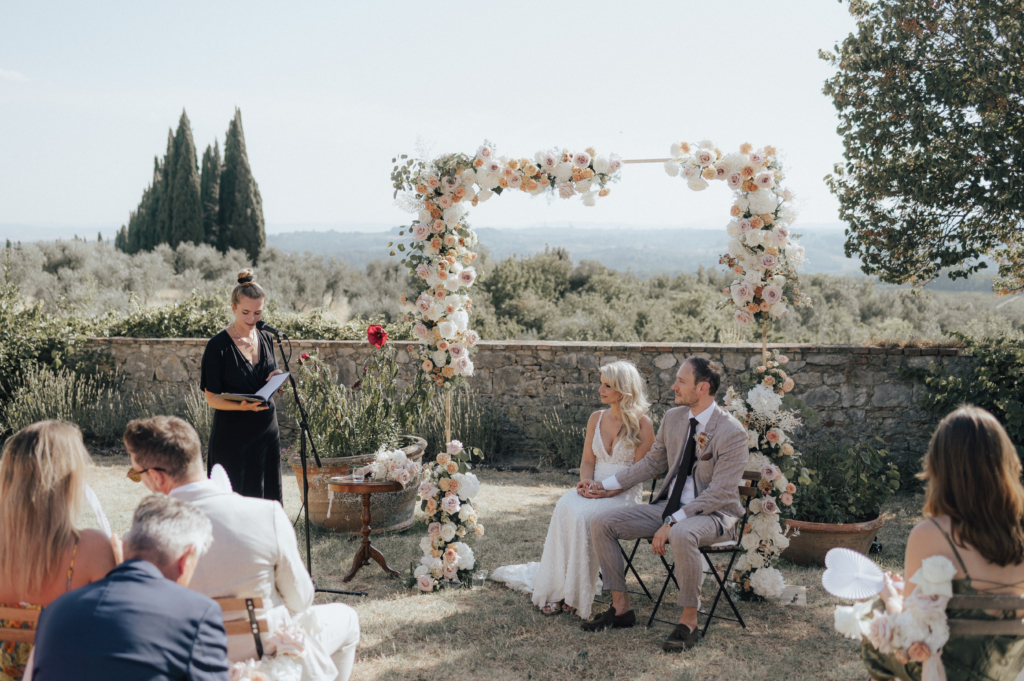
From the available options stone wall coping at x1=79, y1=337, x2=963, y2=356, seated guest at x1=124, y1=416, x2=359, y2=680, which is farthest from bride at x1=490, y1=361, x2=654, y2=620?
stone wall coping at x1=79, y1=337, x2=963, y2=356

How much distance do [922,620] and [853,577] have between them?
0.67 ft

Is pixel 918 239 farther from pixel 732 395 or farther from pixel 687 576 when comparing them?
pixel 687 576

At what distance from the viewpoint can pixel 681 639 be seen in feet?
11.9

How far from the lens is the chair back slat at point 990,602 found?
6.72ft

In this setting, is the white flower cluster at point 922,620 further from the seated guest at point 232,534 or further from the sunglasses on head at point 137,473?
the sunglasses on head at point 137,473

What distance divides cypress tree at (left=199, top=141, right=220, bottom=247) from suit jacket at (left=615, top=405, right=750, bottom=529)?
26.7 meters

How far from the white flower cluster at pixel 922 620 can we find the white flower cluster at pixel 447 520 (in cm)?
275

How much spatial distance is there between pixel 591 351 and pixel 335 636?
5357mm

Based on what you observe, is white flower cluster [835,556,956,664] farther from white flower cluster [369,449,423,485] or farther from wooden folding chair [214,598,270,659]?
white flower cluster [369,449,423,485]

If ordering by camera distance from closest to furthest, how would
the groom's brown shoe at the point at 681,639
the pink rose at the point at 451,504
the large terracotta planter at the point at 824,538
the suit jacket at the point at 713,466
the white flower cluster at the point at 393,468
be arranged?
the groom's brown shoe at the point at 681,639 → the suit jacket at the point at 713,466 → the pink rose at the point at 451,504 → the large terracotta planter at the point at 824,538 → the white flower cluster at the point at 393,468

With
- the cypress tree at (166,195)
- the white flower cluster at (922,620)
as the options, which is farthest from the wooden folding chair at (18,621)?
the cypress tree at (166,195)

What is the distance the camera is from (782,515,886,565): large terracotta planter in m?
4.57

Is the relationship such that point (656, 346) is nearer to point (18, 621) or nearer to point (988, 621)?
point (988, 621)

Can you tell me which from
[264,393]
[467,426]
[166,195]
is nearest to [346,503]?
[264,393]
